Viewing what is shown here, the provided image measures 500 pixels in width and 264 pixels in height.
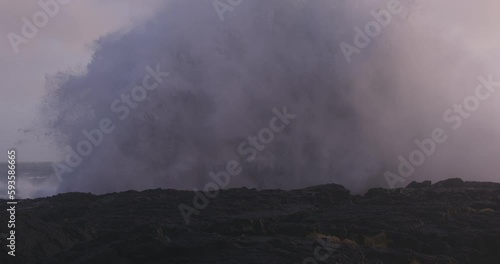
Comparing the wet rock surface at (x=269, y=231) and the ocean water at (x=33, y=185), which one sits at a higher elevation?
the ocean water at (x=33, y=185)

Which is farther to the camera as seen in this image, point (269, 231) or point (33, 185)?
point (33, 185)

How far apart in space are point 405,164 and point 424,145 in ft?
4.27

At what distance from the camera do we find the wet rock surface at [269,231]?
251 inches

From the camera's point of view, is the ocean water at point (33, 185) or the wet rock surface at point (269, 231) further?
the ocean water at point (33, 185)

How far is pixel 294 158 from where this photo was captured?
20531 millimetres

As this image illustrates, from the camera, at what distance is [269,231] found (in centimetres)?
772

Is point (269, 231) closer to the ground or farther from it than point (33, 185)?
closer to the ground

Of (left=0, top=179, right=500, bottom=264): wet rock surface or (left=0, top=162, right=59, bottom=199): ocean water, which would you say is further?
(left=0, top=162, right=59, bottom=199): ocean water

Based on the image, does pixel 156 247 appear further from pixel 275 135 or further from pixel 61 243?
pixel 275 135

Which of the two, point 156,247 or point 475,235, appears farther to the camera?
point 475,235

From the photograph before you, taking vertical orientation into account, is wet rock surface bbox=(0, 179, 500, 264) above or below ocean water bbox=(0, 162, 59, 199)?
below

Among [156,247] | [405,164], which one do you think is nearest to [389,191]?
[156,247]

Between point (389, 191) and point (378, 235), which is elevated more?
point (389, 191)

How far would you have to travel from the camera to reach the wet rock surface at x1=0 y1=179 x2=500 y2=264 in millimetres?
6367
